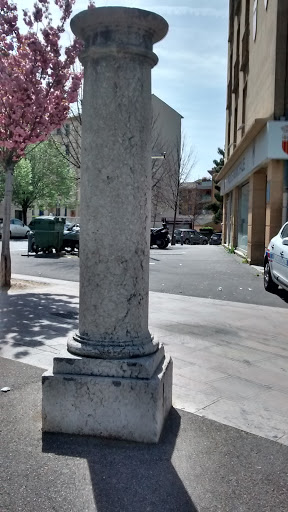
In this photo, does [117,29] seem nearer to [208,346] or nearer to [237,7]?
[208,346]

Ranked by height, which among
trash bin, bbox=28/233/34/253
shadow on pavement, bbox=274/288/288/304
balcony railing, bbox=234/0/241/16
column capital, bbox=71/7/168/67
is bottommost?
shadow on pavement, bbox=274/288/288/304

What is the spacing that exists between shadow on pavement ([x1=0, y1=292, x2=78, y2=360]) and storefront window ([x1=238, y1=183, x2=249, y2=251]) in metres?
12.3

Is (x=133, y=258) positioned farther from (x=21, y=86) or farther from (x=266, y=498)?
(x=21, y=86)

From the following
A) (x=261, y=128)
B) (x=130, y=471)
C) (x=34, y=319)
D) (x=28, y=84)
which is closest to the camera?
(x=130, y=471)

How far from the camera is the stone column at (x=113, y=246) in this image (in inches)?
119

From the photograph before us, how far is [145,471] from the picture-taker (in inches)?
106

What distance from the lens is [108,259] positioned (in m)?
3.13

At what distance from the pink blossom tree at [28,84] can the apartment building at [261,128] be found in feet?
20.2

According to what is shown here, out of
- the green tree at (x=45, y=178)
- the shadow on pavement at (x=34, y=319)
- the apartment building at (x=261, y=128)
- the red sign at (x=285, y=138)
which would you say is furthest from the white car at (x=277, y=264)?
the green tree at (x=45, y=178)

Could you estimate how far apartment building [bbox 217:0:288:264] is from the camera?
44.3 ft

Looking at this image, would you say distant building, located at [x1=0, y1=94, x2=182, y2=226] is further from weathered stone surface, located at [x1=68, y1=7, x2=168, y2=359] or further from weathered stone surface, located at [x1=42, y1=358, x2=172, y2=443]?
weathered stone surface, located at [x1=42, y1=358, x2=172, y2=443]

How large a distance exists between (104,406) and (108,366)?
0.24m

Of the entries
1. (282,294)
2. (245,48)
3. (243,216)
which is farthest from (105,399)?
(245,48)

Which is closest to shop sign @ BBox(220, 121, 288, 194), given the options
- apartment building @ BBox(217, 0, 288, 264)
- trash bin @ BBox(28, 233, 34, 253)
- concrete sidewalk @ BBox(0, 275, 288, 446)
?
apartment building @ BBox(217, 0, 288, 264)
